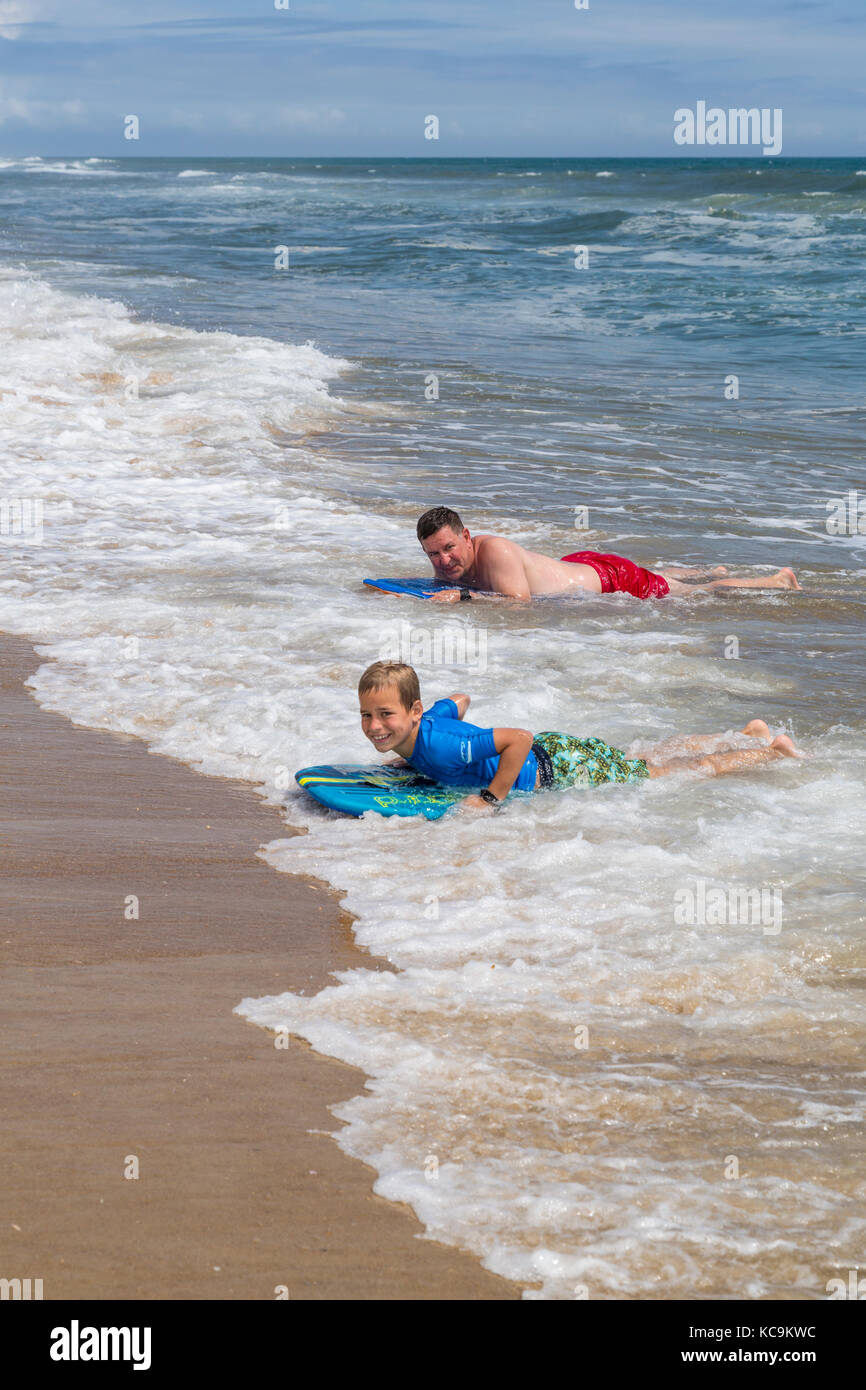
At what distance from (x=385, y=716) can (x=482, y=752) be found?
448mm

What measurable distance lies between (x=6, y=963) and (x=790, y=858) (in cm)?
271

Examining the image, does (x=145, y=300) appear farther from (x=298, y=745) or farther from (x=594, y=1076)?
(x=594, y=1076)

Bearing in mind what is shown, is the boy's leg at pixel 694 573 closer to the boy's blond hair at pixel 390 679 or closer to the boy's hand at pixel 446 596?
the boy's hand at pixel 446 596

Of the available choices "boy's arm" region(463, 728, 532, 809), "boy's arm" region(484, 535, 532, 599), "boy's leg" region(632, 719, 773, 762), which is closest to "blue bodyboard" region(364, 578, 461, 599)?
"boy's arm" region(484, 535, 532, 599)

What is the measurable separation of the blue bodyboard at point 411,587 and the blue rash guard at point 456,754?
2685mm

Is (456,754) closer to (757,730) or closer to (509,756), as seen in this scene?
(509,756)

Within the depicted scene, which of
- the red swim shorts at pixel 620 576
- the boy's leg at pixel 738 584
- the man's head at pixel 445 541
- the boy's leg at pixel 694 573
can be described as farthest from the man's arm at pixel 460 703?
the boy's leg at pixel 694 573

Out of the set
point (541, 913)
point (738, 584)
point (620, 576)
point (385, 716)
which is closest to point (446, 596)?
point (620, 576)

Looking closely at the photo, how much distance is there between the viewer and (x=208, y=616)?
7188 mm

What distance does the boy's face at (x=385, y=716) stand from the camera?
4730 mm

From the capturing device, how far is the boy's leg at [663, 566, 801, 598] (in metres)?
8.11

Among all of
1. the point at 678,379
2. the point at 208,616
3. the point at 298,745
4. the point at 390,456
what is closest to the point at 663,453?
the point at 390,456

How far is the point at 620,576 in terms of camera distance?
25.9 ft

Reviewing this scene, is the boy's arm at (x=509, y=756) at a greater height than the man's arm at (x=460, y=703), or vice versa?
the man's arm at (x=460, y=703)
